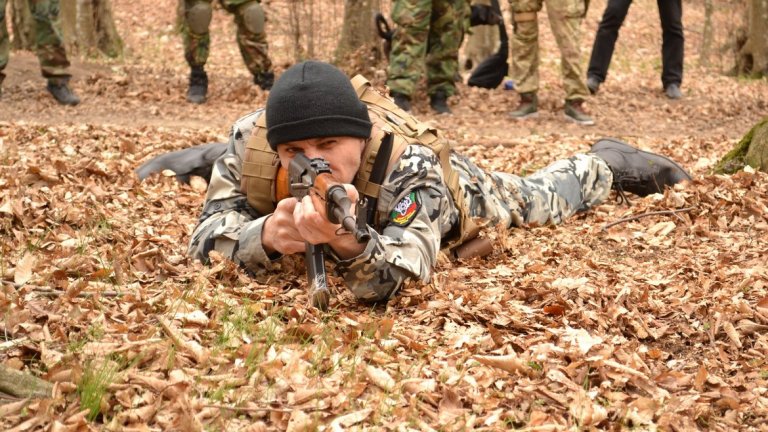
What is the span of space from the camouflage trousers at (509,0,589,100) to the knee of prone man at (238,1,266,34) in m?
2.95

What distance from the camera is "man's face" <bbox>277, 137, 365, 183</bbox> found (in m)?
3.60

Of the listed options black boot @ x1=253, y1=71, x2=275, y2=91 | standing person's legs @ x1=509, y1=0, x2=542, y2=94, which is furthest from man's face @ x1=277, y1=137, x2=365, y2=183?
black boot @ x1=253, y1=71, x2=275, y2=91

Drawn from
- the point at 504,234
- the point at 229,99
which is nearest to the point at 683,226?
the point at 504,234

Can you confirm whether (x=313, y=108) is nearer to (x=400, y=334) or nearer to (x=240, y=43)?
(x=400, y=334)

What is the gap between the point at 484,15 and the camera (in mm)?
10359

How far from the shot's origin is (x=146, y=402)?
254 centimetres

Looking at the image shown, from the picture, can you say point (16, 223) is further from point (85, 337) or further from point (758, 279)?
point (758, 279)

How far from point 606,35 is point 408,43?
2.57 metres

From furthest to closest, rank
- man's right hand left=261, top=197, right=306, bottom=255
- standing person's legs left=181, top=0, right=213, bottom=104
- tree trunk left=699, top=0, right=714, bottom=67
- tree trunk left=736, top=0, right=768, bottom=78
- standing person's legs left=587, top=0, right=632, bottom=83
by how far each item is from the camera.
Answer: tree trunk left=699, top=0, right=714, bottom=67 < tree trunk left=736, top=0, right=768, bottom=78 < standing person's legs left=587, top=0, right=632, bottom=83 < standing person's legs left=181, top=0, right=213, bottom=104 < man's right hand left=261, top=197, right=306, bottom=255

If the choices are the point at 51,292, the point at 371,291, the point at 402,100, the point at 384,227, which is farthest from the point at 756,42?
the point at 51,292

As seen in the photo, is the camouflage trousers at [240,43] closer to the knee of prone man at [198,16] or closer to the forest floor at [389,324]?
the knee of prone man at [198,16]

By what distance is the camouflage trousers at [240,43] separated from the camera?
33.0 ft

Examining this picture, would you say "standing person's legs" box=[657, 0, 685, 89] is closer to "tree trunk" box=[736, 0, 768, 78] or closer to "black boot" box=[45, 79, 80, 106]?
"tree trunk" box=[736, 0, 768, 78]

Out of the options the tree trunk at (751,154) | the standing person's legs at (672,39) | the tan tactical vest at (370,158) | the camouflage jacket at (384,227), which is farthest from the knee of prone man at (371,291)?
the standing person's legs at (672,39)
